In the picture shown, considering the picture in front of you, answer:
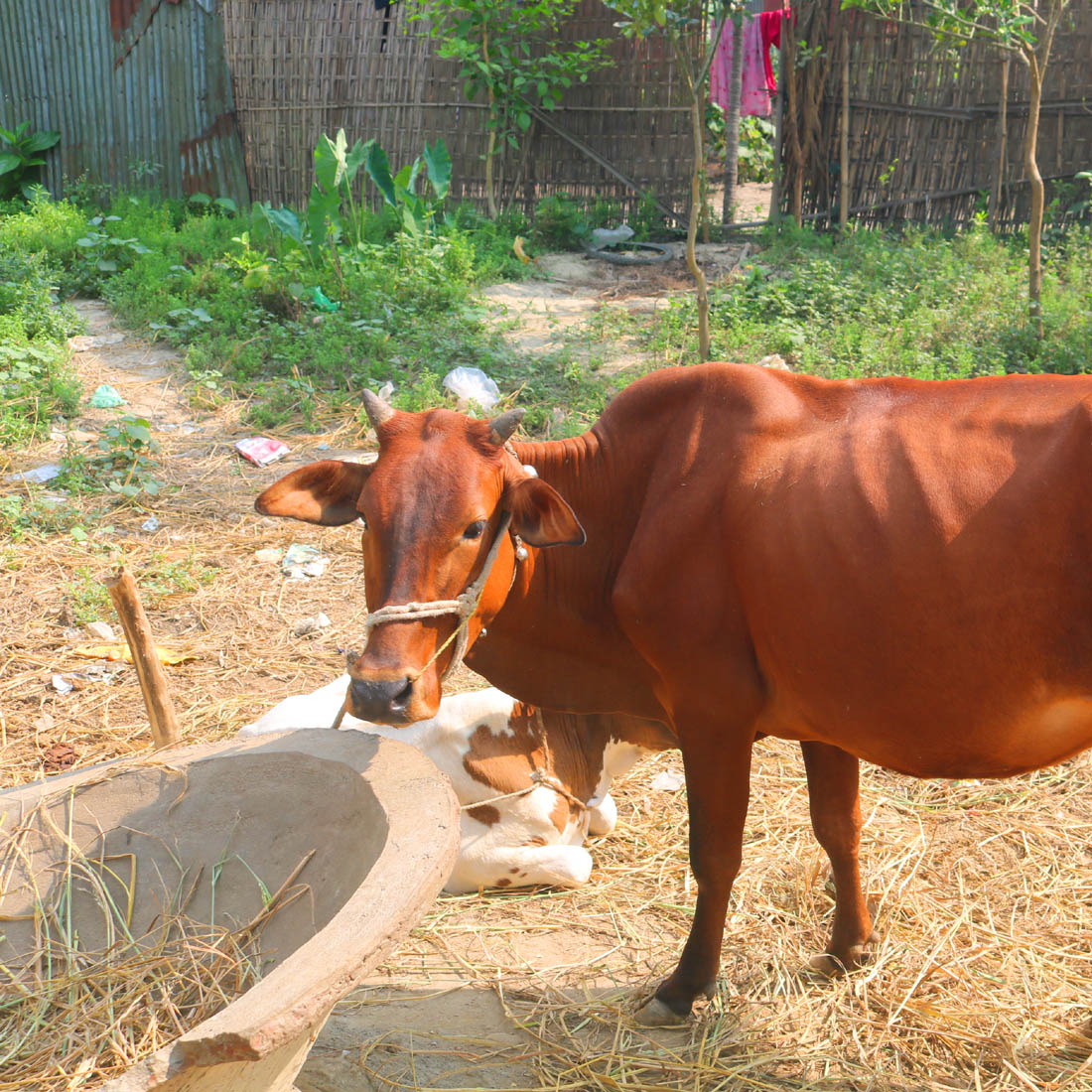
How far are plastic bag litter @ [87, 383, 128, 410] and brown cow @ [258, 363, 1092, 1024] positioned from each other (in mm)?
5435

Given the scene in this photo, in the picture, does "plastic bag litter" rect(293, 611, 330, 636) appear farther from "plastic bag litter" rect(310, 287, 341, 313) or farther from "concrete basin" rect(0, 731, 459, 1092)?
"plastic bag litter" rect(310, 287, 341, 313)

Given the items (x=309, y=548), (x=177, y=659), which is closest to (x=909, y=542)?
(x=177, y=659)

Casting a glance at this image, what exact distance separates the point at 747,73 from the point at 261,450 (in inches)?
357

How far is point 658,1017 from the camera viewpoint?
124 inches

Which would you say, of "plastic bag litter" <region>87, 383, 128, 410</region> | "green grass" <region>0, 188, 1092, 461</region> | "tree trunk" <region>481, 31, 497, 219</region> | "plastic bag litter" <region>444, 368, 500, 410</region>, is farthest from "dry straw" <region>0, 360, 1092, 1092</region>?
"tree trunk" <region>481, 31, 497, 219</region>

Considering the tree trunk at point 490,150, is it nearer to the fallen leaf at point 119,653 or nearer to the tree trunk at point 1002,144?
the tree trunk at point 1002,144

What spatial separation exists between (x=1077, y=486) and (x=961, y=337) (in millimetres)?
6266

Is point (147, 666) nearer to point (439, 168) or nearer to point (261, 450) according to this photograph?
point (261, 450)

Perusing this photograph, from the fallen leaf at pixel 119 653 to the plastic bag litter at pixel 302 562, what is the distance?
2.96ft

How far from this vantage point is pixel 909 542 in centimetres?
258

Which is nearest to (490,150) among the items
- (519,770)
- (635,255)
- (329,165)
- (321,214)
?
(635,255)

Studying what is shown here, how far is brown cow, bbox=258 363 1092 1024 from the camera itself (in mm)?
2502

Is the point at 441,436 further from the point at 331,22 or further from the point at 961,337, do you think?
the point at 331,22

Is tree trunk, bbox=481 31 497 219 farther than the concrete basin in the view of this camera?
Yes
